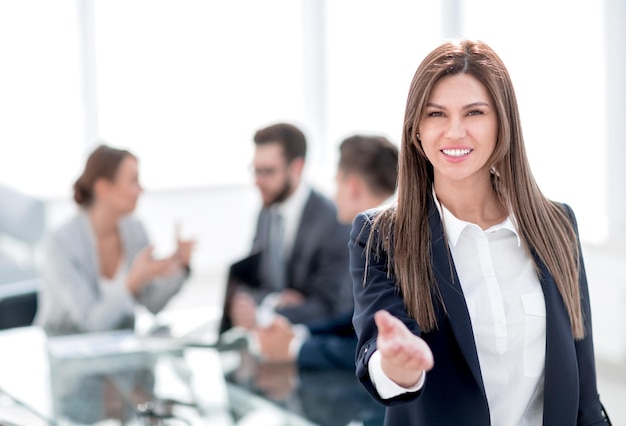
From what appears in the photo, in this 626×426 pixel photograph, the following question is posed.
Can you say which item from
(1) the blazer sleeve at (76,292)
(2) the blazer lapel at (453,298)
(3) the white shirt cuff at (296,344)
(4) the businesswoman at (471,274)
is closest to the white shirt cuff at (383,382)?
(4) the businesswoman at (471,274)

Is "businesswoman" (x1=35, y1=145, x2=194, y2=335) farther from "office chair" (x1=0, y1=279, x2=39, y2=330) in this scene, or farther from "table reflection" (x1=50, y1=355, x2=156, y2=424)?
"office chair" (x1=0, y1=279, x2=39, y2=330)

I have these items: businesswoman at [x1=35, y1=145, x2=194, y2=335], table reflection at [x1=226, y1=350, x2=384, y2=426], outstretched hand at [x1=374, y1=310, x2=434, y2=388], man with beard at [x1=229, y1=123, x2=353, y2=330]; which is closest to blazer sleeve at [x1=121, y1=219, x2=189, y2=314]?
businesswoman at [x1=35, y1=145, x2=194, y2=335]

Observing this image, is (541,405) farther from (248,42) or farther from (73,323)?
(248,42)

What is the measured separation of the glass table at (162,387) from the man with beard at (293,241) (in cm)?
48

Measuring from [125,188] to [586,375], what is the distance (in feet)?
8.24

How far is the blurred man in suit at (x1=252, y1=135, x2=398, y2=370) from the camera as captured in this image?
10.4ft

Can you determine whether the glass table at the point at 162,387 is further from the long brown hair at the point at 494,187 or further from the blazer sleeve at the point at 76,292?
the long brown hair at the point at 494,187

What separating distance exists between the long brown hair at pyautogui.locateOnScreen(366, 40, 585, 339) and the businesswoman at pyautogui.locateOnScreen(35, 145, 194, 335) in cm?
219

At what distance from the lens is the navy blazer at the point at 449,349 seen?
1.55m

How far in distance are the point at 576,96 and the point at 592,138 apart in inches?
10.3

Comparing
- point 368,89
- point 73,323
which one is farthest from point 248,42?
point 73,323

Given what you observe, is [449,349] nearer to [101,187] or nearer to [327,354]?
[327,354]

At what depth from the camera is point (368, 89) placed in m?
7.71

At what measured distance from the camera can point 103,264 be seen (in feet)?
12.8
